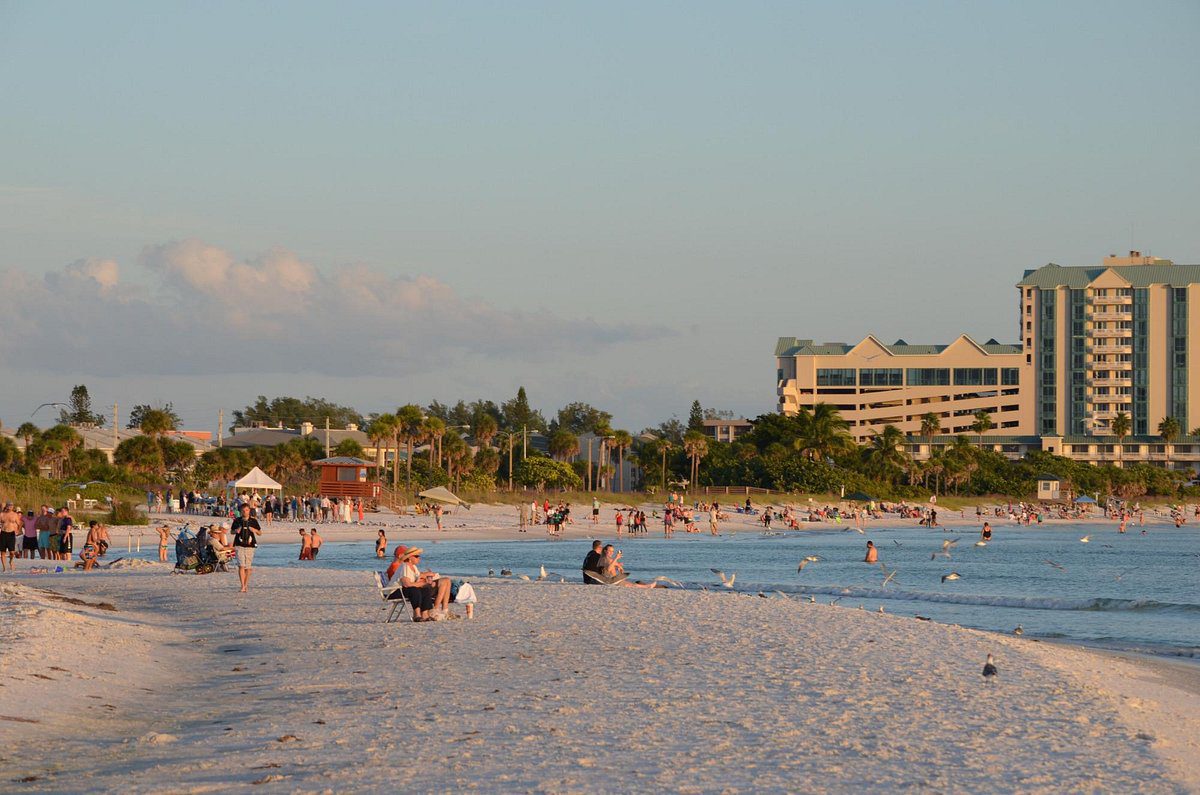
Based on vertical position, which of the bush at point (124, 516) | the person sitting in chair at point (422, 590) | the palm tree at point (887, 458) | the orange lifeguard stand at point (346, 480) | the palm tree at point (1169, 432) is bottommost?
the bush at point (124, 516)

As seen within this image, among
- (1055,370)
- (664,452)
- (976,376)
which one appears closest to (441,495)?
(664,452)

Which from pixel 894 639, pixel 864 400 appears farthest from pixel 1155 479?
pixel 894 639

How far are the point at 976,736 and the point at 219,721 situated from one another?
19.6 ft

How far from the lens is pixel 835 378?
15925cm

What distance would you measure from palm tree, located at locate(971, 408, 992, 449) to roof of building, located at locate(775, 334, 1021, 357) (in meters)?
9.40

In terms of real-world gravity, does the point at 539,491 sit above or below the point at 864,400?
below

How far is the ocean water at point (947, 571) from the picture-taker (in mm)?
25109

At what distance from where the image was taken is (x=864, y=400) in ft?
520

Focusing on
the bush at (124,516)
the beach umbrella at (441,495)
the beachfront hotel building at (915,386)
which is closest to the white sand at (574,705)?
the bush at (124,516)

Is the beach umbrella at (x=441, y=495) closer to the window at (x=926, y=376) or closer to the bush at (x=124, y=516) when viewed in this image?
the bush at (x=124, y=516)

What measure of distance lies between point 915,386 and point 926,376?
70.5 inches

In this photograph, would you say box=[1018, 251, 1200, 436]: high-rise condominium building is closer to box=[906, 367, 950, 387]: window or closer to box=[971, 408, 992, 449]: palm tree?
box=[971, 408, 992, 449]: palm tree

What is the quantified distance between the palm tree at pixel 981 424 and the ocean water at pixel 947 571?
7249 cm

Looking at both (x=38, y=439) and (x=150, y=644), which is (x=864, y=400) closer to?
(x=38, y=439)
